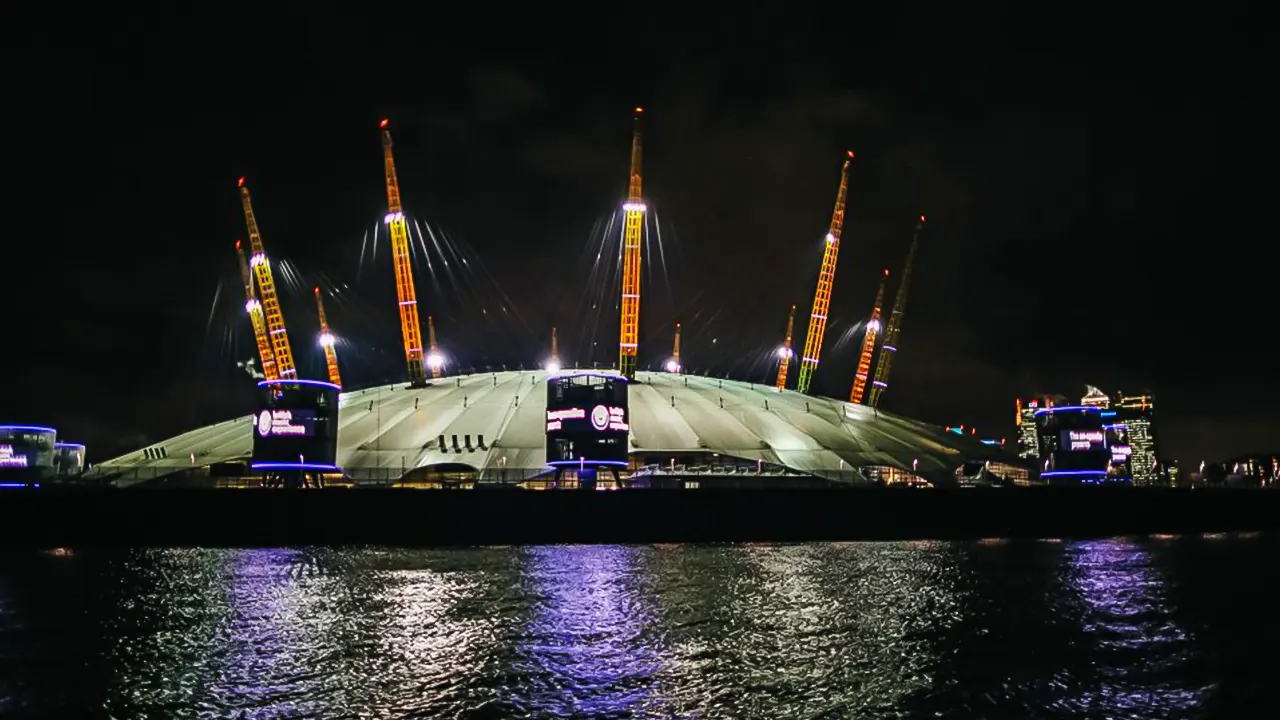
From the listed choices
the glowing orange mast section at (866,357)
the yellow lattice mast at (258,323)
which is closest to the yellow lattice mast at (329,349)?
the yellow lattice mast at (258,323)

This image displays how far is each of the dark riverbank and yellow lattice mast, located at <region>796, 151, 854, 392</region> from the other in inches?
1896

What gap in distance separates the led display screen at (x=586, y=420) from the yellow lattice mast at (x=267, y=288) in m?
57.0

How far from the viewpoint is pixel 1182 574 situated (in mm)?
44469

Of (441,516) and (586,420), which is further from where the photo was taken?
(586,420)

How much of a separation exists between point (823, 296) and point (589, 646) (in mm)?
100849

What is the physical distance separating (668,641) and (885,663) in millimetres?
5827

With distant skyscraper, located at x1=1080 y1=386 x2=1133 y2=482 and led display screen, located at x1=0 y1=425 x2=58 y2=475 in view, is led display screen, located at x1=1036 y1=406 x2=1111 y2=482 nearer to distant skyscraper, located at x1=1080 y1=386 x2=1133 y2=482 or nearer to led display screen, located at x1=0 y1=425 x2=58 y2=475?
distant skyscraper, located at x1=1080 y1=386 x2=1133 y2=482

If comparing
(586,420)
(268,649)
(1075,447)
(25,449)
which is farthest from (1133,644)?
(25,449)

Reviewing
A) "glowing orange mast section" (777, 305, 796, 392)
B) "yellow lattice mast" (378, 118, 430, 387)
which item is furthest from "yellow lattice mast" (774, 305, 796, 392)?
"yellow lattice mast" (378, 118, 430, 387)

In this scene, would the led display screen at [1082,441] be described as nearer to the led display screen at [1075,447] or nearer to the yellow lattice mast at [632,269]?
the led display screen at [1075,447]

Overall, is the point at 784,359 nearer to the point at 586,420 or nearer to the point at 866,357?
the point at 866,357

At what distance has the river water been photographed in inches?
764

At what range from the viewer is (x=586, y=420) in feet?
221

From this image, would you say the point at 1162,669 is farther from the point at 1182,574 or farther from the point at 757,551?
the point at 757,551
